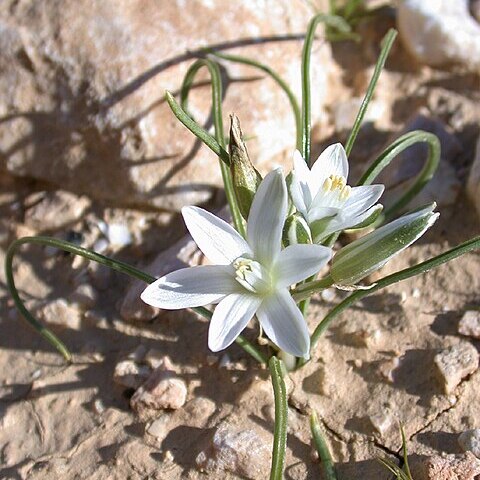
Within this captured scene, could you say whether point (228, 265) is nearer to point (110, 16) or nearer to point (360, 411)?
point (360, 411)

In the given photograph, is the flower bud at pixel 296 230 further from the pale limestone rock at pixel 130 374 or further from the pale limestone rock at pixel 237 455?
the pale limestone rock at pixel 130 374

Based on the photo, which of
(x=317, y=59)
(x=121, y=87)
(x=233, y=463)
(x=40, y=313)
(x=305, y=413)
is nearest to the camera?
(x=233, y=463)

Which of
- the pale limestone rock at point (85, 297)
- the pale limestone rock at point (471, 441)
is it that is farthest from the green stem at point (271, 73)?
the pale limestone rock at point (471, 441)

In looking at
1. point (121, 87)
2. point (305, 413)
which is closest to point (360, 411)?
point (305, 413)

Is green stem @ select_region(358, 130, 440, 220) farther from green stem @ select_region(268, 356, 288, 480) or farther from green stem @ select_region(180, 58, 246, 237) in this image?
green stem @ select_region(268, 356, 288, 480)

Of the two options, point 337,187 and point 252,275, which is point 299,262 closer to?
point 252,275

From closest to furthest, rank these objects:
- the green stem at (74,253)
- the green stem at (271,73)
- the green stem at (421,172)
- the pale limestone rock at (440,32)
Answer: the green stem at (74,253) < the green stem at (421,172) < the green stem at (271,73) < the pale limestone rock at (440,32)

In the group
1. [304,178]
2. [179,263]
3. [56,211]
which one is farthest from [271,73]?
[56,211]
